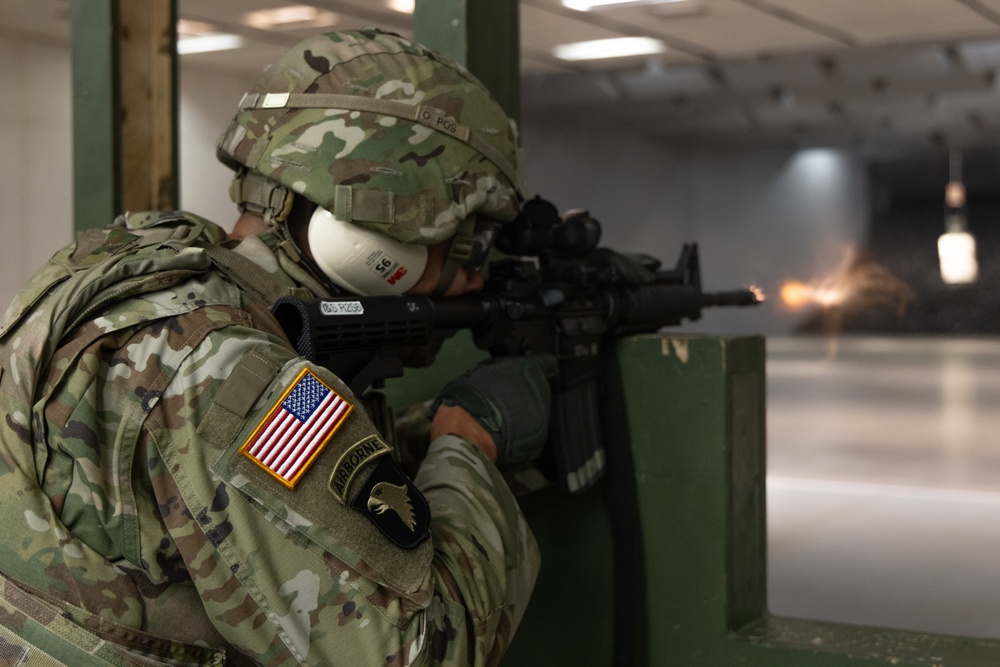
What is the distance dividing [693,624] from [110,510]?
1.03 metres

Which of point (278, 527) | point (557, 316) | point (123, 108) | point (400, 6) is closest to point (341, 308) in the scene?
point (278, 527)

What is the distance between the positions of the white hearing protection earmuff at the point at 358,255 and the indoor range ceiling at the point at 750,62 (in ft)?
10.7

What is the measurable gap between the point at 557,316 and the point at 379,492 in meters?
0.67

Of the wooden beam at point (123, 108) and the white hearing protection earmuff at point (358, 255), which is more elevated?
the wooden beam at point (123, 108)

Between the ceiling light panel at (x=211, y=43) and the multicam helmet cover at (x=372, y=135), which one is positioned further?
the ceiling light panel at (x=211, y=43)

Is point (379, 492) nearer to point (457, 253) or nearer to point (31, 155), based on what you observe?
point (457, 253)

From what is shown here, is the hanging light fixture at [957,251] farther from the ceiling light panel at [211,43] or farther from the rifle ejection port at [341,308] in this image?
the rifle ejection port at [341,308]

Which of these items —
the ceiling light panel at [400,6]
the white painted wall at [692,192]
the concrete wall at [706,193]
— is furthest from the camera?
the concrete wall at [706,193]

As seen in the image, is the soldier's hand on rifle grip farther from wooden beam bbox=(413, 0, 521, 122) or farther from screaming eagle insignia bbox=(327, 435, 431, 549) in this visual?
wooden beam bbox=(413, 0, 521, 122)

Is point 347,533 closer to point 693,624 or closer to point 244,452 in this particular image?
point 244,452

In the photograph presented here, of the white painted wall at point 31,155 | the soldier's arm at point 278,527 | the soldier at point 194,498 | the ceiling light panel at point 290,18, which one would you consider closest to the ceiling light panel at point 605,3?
the ceiling light panel at point 290,18

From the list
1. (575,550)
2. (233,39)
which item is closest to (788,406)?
(233,39)

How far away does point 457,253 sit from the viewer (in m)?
1.46

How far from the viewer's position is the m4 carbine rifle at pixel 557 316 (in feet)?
4.50
